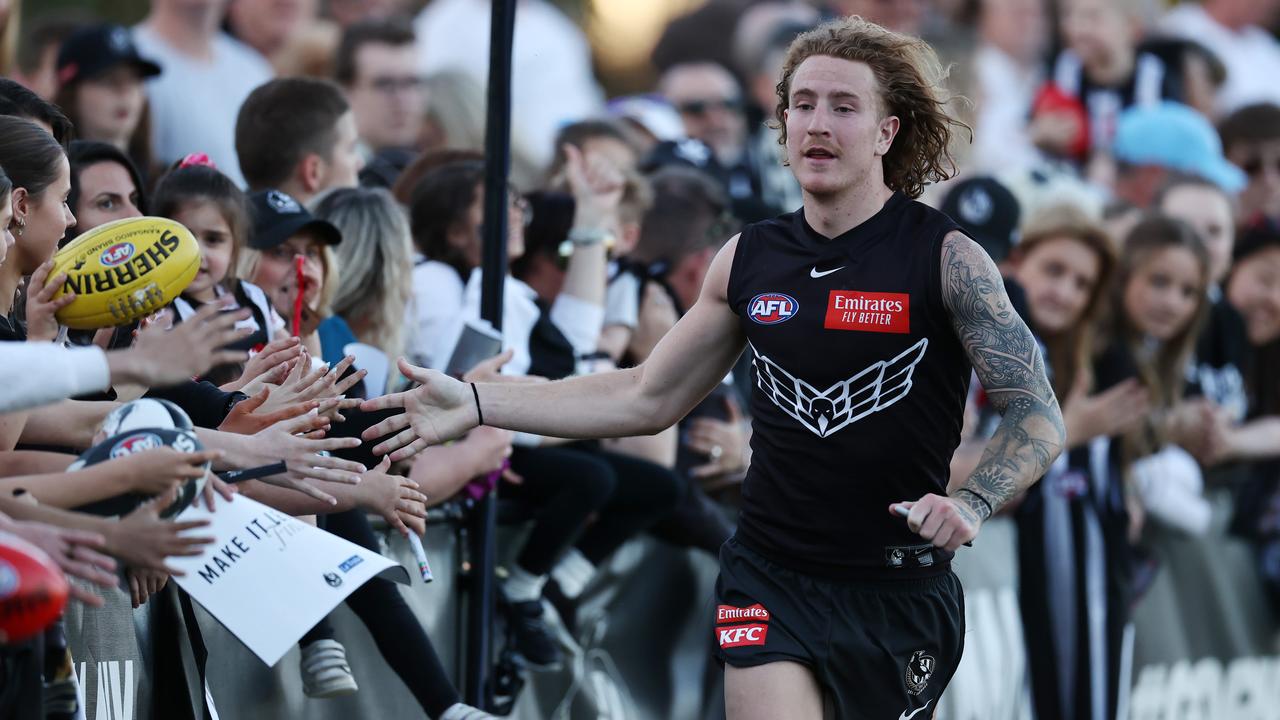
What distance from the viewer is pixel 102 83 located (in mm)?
7777

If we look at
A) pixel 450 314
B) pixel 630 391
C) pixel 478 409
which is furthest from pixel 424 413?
pixel 450 314

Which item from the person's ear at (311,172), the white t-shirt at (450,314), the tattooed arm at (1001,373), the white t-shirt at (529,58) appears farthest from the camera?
the white t-shirt at (529,58)

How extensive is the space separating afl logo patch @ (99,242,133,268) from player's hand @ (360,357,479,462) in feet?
2.59

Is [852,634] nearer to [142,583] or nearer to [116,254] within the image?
[142,583]

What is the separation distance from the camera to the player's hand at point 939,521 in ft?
15.4

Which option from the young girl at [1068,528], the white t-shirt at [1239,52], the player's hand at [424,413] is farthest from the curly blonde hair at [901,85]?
the white t-shirt at [1239,52]

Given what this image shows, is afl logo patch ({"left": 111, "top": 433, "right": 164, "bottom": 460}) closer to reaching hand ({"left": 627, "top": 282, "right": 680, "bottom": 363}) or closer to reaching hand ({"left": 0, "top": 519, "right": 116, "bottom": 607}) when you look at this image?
reaching hand ({"left": 0, "top": 519, "right": 116, "bottom": 607})

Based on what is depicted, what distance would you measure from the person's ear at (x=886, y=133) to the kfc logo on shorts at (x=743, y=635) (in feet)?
4.70

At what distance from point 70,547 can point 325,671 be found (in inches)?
72.7

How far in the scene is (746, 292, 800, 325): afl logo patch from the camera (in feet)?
17.1

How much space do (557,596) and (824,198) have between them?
9.15 ft

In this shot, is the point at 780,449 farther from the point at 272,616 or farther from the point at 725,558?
the point at 272,616

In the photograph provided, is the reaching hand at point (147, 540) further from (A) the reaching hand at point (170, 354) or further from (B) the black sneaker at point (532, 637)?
(B) the black sneaker at point (532, 637)

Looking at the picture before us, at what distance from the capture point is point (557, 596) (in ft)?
24.7
